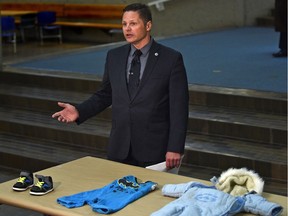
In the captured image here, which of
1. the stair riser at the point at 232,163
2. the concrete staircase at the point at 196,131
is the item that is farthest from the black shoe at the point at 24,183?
the stair riser at the point at 232,163

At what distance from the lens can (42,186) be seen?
3.59 meters

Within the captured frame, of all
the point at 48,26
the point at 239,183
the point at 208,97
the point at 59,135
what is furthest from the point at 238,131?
the point at 48,26

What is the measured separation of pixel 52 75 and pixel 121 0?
1314mm

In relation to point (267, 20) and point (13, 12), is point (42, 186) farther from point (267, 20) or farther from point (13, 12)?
point (13, 12)

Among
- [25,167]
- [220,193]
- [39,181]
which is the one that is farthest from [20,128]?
[220,193]

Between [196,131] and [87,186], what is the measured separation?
3657 mm

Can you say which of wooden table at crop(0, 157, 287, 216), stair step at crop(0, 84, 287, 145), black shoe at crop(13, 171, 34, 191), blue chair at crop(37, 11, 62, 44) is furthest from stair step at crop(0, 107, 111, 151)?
blue chair at crop(37, 11, 62, 44)

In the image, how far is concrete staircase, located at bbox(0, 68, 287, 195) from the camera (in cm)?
656

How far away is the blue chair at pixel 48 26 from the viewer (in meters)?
12.2

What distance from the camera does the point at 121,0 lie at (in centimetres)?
863

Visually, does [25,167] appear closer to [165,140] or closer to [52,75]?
[52,75]

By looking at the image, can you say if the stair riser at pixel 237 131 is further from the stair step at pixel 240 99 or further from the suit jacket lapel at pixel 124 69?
the suit jacket lapel at pixel 124 69

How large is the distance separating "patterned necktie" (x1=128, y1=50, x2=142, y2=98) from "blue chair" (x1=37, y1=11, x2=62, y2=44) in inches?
316

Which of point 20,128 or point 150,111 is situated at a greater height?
point 150,111
